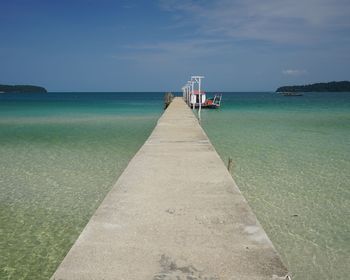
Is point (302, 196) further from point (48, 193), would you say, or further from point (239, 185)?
point (48, 193)

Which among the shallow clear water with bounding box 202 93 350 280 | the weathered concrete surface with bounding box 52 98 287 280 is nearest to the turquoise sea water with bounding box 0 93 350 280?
the shallow clear water with bounding box 202 93 350 280

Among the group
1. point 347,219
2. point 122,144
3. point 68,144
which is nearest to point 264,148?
point 122,144

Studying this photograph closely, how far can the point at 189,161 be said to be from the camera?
6422mm

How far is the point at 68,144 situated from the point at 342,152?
9.98m

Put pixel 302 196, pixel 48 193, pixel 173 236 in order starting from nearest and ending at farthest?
pixel 173 236, pixel 302 196, pixel 48 193

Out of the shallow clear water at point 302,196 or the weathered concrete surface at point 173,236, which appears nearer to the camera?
the weathered concrete surface at point 173,236

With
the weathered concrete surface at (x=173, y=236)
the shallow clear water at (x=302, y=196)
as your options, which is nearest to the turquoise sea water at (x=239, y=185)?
the shallow clear water at (x=302, y=196)

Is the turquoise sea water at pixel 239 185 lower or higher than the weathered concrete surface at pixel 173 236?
lower

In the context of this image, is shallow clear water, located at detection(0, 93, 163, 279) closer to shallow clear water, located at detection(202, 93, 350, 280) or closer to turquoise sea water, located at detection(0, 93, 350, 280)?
turquoise sea water, located at detection(0, 93, 350, 280)

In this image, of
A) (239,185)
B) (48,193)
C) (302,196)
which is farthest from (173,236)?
(48,193)

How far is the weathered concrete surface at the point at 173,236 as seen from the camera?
249 cm

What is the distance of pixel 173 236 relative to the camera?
308 cm

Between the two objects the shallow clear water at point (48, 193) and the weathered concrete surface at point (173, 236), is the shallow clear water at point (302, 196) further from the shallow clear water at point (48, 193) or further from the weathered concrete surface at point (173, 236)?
the shallow clear water at point (48, 193)

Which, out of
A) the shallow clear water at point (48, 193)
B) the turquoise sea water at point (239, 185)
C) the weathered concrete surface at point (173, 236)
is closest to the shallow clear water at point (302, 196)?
the turquoise sea water at point (239, 185)
